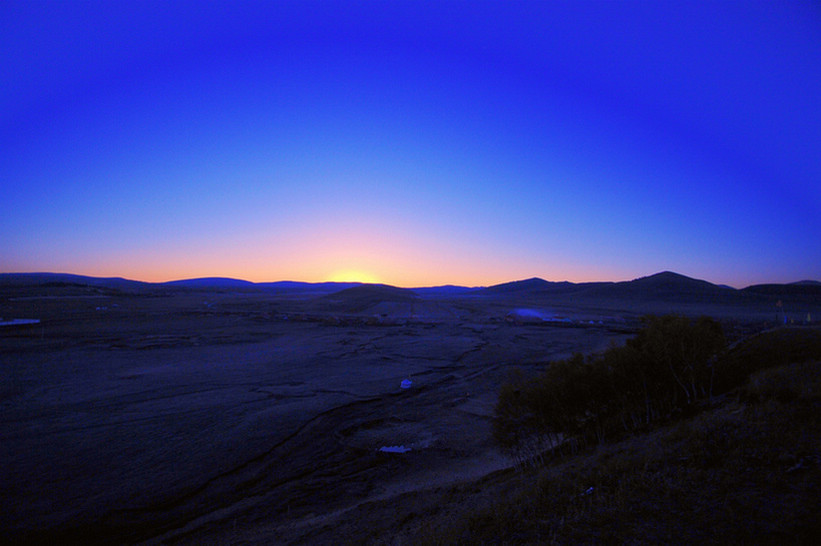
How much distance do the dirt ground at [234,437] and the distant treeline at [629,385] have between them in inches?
57.7

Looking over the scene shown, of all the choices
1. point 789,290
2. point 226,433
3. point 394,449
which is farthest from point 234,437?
point 789,290

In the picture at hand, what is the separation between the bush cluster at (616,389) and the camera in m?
12.2

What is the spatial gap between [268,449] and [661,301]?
3795 inches

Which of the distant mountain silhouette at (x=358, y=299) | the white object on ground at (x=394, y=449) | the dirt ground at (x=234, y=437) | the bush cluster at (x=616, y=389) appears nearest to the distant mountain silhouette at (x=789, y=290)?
the distant mountain silhouette at (x=358, y=299)

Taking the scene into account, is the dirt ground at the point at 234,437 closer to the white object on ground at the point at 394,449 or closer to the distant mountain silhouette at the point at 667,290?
the white object on ground at the point at 394,449

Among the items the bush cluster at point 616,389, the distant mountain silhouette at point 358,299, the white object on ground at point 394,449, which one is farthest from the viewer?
the distant mountain silhouette at point 358,299

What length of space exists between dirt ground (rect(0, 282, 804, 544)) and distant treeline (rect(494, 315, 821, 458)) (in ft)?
4.81

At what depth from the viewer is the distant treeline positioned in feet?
40.2

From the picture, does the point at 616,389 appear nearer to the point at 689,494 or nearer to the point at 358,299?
the point at 689,494

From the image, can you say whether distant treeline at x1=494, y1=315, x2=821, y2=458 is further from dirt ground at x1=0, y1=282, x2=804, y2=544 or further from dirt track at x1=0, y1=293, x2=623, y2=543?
dirt track at x1=0, y1=293, x2=623, y2=543

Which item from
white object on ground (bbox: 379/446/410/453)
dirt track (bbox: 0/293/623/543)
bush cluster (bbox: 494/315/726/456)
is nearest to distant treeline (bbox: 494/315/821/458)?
bush cluster (bbox: 494/315/726/456)

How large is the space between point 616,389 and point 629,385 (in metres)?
0.76

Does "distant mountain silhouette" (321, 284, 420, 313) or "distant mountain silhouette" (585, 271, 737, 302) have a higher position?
"distant mountain silhouette" (585, 271, 737, 302)

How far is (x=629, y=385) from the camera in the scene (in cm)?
1386
